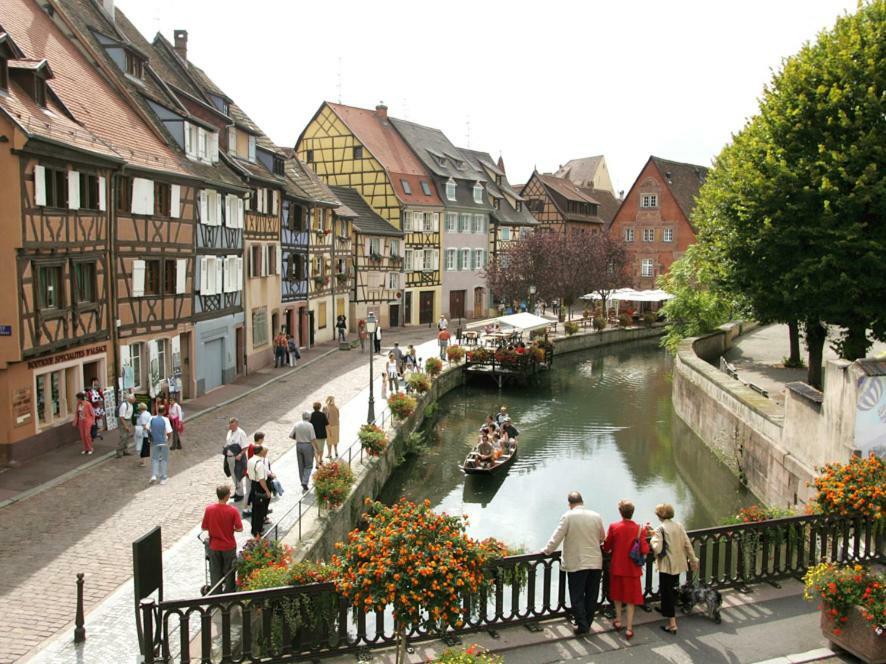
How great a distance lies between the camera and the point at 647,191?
231 ft

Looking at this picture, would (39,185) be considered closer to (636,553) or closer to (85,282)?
(85,282)

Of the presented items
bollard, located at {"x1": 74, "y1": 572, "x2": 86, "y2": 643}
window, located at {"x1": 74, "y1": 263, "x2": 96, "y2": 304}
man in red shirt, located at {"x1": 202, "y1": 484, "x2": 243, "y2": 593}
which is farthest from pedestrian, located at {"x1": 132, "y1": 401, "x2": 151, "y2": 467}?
bollard, located at {"x1": 74, "y1": 572, "x2": 86, "y2": 643}

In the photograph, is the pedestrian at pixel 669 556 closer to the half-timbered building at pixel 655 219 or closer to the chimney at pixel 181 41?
the chimney at pixel 181 41

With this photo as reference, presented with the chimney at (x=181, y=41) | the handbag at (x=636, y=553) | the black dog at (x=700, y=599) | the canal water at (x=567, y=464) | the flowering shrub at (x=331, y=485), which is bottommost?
the canal water at (x=567, y=464)

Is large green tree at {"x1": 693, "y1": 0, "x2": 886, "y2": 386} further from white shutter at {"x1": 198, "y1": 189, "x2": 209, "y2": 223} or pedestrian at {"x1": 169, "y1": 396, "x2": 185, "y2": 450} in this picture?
white shutter at {"x1": 198, "y1": 189, "x2": 209, "y2": 223}

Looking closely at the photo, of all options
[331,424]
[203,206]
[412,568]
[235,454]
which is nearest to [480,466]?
[331,424]

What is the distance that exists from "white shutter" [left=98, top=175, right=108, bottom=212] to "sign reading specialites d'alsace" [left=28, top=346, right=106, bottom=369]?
11.5ft

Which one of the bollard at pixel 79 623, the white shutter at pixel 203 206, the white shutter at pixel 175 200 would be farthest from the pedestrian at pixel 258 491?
the white shutter at pixel 203 206

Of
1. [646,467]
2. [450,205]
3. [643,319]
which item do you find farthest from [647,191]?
[646,467]

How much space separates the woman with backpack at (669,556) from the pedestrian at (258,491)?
6.47m

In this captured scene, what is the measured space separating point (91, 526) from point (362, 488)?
5645 mm

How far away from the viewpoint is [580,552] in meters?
8.88

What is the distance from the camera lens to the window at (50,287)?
1791 cm

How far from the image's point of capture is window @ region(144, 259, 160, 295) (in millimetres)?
23656
